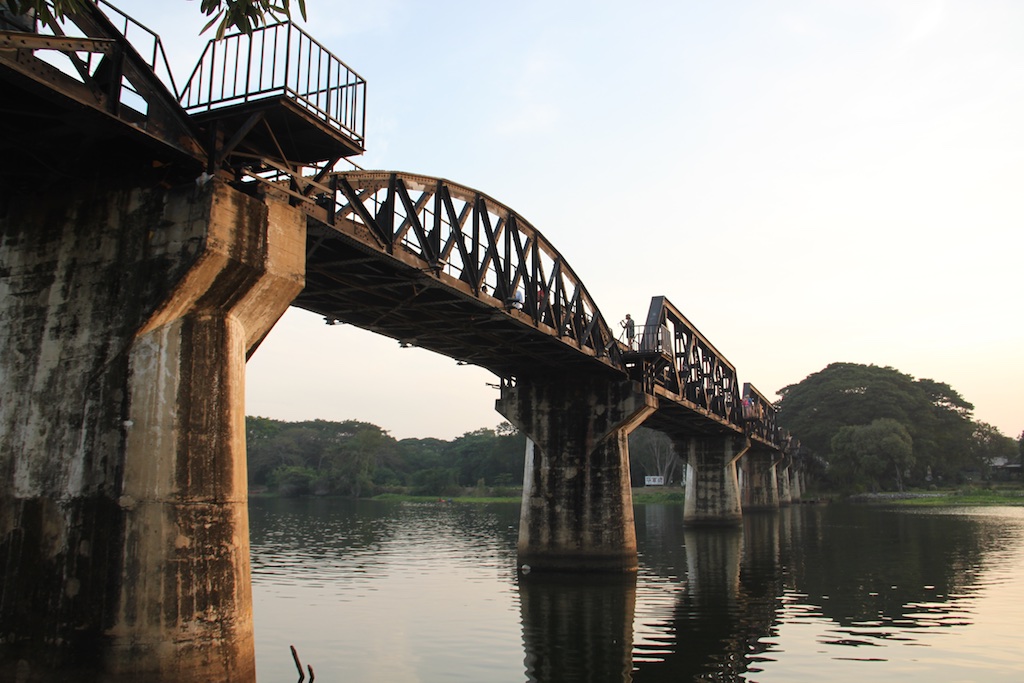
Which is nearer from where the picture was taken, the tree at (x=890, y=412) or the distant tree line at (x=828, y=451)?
the distant tree line at (x=828, y=451)

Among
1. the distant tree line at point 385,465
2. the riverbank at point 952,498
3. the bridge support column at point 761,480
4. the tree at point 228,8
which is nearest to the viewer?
the tree at point 228,8

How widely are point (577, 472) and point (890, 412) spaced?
13025 centimetres

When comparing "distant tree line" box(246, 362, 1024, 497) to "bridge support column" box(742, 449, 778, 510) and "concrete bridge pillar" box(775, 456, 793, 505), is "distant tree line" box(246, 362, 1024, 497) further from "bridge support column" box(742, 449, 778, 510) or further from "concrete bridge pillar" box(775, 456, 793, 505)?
"bridge support column" box(742, 449, 778, 510)

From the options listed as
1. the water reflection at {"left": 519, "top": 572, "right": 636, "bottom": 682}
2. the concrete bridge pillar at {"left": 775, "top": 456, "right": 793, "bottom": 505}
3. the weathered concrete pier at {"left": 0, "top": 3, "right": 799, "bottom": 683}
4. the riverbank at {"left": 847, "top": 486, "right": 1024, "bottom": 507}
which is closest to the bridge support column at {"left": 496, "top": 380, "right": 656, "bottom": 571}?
the water reflection at {"left": 519, "top": 572, "right": 636, "bottom": 682}

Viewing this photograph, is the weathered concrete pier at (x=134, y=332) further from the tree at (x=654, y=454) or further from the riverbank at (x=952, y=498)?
the tree at (x=654, y=454)

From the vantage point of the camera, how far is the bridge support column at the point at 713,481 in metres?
73.5

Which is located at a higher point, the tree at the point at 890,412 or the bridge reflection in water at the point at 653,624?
the tree at the point at 890,412

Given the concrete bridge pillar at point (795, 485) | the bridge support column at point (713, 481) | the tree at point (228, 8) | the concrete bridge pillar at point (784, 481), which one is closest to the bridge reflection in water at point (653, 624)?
the tree at point (228, 8)

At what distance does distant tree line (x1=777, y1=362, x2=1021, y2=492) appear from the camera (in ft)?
439

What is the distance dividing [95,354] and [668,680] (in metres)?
13.6

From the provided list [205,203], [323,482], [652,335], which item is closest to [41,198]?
[205,203]

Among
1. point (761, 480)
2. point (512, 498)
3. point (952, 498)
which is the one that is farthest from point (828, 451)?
point (512, 498)

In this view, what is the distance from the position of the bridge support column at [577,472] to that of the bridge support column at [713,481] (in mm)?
38114

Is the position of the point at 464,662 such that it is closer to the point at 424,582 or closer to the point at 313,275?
the point at 313,275
